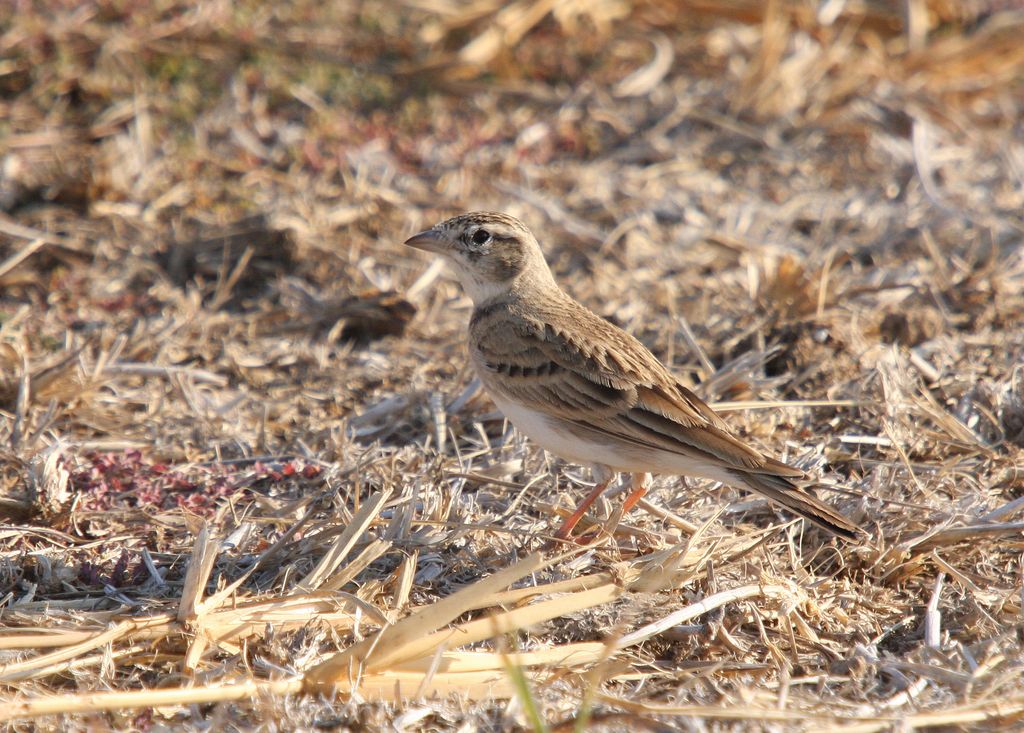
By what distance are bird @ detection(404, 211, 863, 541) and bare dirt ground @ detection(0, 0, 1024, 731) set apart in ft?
1.16

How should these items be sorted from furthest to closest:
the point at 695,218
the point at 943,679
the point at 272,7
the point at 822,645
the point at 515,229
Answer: the point at 272,7 → the point at 695,218 → the point at 515,229 → the point at 822,645 → the point at 943,679

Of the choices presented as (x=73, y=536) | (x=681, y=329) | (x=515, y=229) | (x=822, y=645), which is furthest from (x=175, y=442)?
(x=822, y=645)

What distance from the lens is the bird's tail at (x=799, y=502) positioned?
4676 millimetres

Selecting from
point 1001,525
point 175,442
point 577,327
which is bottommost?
point 175,442

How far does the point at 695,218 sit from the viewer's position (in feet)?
28.2

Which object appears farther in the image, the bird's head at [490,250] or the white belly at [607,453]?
the bird's head at [490,250]

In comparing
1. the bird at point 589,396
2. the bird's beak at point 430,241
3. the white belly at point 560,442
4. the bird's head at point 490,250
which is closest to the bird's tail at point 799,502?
the bird at point 589,396

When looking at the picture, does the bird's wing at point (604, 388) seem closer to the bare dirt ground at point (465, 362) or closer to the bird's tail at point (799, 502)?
the bird's tail at point (799, 502)

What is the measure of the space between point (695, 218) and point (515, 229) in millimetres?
2933

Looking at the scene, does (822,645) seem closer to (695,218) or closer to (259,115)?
(695,218)

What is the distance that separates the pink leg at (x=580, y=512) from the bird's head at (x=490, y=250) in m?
1.18

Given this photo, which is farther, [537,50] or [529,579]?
[537,50]

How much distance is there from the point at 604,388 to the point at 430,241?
141cm

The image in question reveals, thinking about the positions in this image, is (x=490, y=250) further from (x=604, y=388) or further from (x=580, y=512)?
(x=580, y=512)
